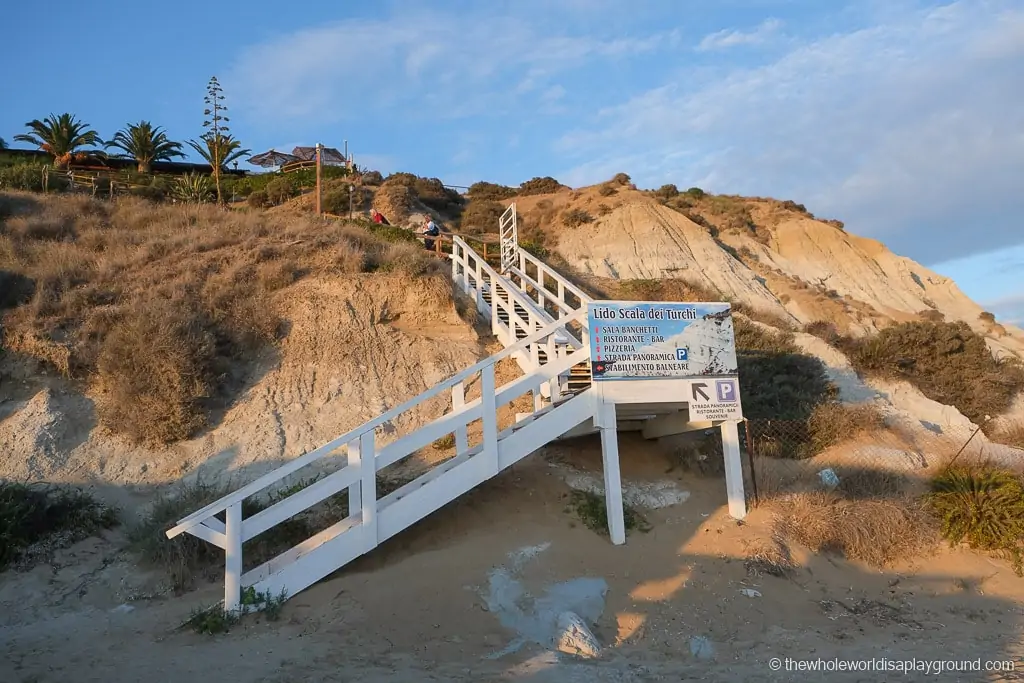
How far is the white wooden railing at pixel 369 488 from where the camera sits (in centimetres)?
712

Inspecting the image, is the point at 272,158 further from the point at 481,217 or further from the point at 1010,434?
the point at 1010,434

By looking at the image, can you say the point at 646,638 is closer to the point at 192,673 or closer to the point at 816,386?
the point at 192,673

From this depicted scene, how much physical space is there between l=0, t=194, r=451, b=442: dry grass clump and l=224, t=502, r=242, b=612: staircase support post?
15.6ft

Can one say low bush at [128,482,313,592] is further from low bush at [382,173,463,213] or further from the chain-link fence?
low bush at [382,173,463,213]

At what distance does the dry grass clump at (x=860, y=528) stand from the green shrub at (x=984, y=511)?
0.39 metres

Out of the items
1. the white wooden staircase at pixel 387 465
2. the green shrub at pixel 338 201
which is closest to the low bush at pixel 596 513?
the white wooden staircase at pixel 387 465

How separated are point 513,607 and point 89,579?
4.75 m

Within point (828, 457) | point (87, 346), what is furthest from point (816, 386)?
point (87, 346)

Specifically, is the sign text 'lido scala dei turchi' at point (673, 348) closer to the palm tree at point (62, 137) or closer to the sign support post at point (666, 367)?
the sign support post at point (666, 367)

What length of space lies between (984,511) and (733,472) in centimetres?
340

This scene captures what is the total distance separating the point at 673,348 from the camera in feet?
32.5

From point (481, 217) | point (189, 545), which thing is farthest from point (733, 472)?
point (481, 217)

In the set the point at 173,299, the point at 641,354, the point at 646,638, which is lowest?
the point at 646,638

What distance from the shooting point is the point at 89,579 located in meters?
8.22
